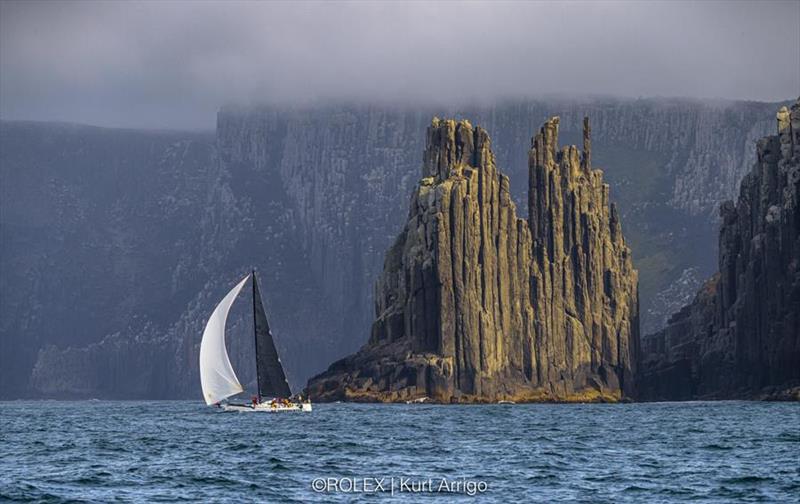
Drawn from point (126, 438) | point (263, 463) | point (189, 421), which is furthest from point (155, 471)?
point (189, 421)

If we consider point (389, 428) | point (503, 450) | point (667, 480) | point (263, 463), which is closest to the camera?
point (667, 480)

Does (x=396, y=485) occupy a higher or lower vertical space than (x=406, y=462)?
lower

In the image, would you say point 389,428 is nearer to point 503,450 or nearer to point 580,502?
point 503,450

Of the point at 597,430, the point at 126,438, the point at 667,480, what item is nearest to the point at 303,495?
the point at 667,480

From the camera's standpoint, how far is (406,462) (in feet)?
415

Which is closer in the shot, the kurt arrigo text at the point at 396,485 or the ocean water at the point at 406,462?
the kurt arrigo text at the point at 396,485

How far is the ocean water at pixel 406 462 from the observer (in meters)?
107

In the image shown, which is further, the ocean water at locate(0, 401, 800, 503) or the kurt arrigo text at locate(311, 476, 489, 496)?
the ocean water at locate(0, 401, 800, 503)

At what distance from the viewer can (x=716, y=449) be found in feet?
457

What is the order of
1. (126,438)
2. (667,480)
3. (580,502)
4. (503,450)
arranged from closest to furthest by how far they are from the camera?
(580,502)
(667,480)
(503,450)
(126,438)

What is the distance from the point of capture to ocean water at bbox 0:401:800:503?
4215 inches

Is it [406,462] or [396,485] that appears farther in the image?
[406,462]

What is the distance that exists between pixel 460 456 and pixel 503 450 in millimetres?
7269

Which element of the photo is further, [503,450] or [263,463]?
[503,450]
